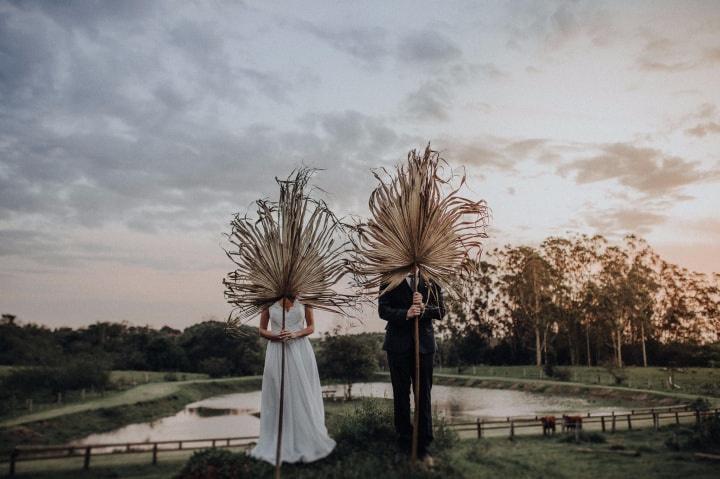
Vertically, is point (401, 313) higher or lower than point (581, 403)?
higher

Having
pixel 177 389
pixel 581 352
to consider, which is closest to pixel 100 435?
pixel 177 389

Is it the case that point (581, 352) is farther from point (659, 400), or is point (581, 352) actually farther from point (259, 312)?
point (259, 312)

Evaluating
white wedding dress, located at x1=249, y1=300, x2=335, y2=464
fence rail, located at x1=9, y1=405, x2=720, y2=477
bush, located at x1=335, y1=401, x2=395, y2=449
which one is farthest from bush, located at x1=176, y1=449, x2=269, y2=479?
fence rail, located at x1=9, y1=405, x2=720, y2=477

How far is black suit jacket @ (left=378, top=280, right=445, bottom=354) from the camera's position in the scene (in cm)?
661

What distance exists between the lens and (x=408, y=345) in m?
6.64

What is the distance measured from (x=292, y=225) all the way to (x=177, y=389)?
50579 millimetres

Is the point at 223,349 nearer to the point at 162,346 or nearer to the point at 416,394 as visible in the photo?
the point at 162,346

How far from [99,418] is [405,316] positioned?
37450 mm

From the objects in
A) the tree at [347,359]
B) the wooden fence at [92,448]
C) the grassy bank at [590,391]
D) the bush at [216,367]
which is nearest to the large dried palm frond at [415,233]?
the wooden fence at [92,448]

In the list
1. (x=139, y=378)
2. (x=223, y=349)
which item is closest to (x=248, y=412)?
(x=139, y=378)

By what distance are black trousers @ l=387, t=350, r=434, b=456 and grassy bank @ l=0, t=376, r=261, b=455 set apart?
19.5 metres

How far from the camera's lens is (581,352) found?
66.8m

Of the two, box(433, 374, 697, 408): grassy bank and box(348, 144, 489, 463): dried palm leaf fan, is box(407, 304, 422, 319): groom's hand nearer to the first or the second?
box(348, 144, 489, 463): dried palm leaf fan

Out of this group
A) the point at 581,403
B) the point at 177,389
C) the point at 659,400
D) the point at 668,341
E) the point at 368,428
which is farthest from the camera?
the point at 668,341
